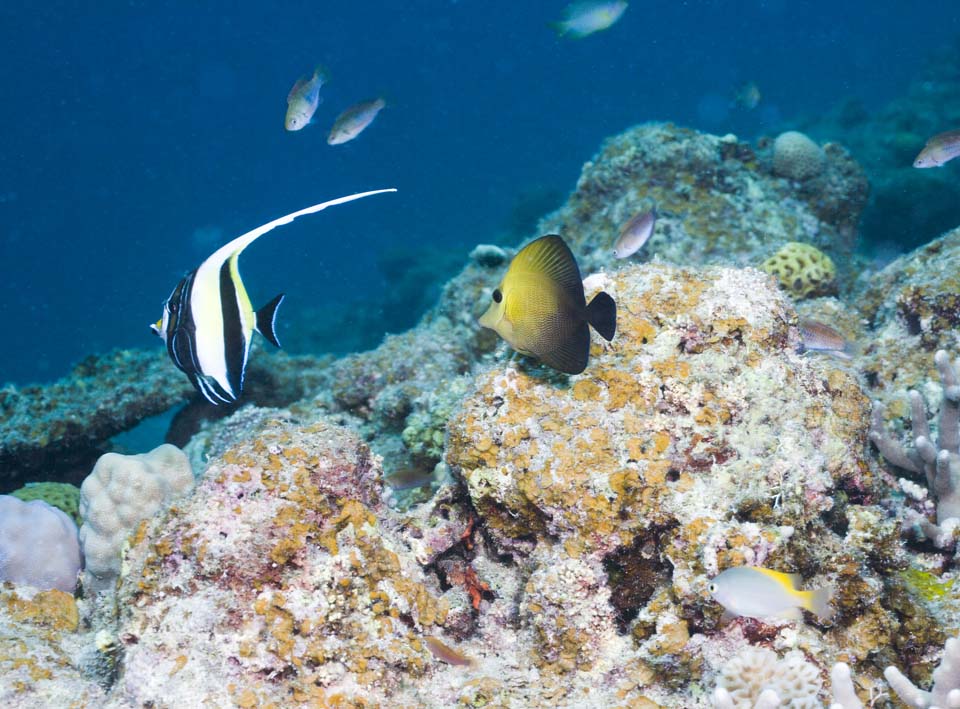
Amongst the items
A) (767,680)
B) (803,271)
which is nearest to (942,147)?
(803,271)

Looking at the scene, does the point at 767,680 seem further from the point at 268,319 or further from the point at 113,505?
the point at 113,505

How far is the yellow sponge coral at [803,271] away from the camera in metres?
6.05

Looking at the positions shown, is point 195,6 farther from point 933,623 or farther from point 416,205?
point 933,623

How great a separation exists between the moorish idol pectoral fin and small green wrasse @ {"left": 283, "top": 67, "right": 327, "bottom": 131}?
5396 millimetres

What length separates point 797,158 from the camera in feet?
26.8

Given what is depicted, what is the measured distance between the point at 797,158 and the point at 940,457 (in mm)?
6732

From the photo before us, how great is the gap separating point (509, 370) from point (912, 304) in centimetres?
329

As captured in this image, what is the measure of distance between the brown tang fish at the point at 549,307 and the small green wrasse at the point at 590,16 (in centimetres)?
776

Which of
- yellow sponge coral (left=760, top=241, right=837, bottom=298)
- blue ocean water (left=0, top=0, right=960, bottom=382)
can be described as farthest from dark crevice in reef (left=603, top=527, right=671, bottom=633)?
blue ocean water (left=0, top=0, right=960, bottom=382)

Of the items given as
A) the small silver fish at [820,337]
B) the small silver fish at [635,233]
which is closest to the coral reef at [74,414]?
the small silver fish at [635,233]

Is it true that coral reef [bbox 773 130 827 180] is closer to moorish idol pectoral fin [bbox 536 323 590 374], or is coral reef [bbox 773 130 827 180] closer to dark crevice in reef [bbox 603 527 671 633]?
moorish idol pectoral fin [bbox 536 323 590 374]

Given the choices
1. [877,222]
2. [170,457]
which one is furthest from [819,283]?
[877,222]

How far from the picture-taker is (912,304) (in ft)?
13.4

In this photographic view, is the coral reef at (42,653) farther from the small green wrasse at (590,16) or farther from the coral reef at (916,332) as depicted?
the small green wrasse at (590,16)
